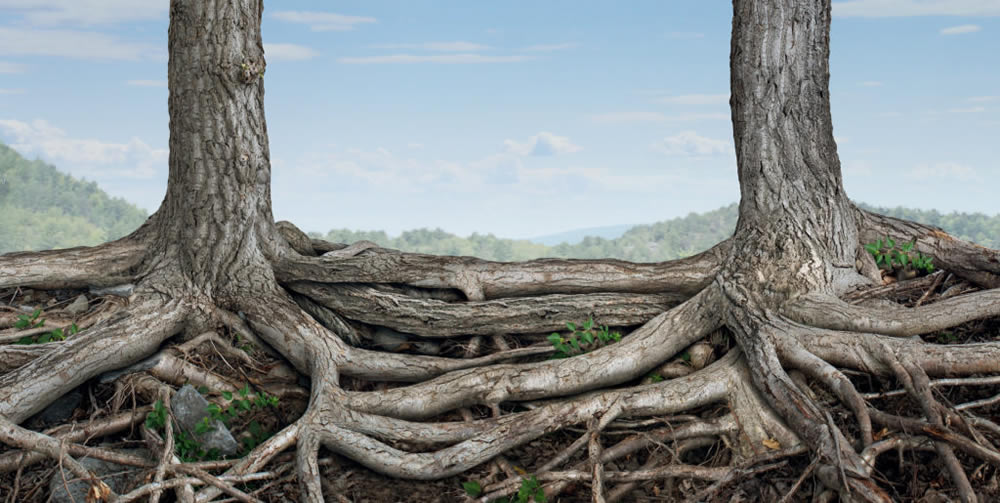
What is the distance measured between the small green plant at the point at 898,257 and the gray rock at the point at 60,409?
618cm

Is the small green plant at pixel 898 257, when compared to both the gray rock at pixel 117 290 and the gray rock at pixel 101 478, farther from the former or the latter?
the gray rock at pixel 117 290

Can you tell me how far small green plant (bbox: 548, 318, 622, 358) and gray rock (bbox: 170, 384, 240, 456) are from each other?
7.66 feet

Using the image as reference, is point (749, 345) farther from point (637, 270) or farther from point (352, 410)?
point (352, 410)

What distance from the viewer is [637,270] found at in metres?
6.42

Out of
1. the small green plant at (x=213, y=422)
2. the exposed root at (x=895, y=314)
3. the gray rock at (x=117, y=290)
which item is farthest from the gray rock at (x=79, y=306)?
the exposed root at (x=895, y=314)

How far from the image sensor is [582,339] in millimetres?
6070

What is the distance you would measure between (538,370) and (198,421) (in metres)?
2.30

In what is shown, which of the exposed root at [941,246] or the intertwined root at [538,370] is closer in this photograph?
the intertwined root at [538,370]

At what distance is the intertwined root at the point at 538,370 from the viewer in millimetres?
4680

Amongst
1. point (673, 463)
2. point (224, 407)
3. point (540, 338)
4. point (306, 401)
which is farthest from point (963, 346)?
point (224, 407)

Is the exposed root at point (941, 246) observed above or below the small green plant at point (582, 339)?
above

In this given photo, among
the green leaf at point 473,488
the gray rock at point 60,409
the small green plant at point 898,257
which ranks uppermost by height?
the small green plant at point 898,257

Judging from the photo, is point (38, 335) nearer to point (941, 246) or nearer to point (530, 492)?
point (530, 492)

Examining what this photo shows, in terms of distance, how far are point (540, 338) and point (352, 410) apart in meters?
1.64
